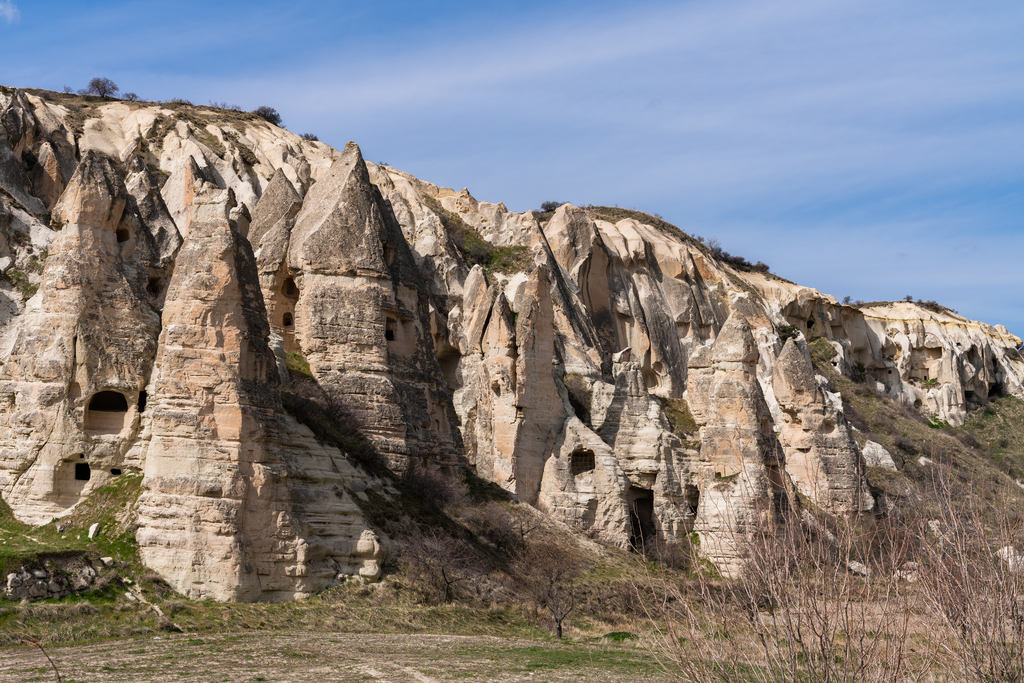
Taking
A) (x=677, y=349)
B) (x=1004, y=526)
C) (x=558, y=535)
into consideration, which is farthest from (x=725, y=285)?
(x=1004, y=526)

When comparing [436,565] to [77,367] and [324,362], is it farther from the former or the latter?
[77,367]

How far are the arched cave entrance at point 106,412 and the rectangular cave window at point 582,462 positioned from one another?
52.2 feet

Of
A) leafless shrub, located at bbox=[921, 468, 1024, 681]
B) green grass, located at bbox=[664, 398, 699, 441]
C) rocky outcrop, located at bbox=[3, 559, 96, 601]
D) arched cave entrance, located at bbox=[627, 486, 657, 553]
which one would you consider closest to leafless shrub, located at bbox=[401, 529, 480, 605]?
rocky outcrop, located at bbox=[3, 559, 96, 601]

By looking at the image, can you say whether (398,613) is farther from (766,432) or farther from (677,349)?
(677,349)

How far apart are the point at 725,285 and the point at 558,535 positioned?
137 ft

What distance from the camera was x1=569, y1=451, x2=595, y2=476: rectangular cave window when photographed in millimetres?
33719

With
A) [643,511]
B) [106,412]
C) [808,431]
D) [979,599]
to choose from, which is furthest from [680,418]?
[979,599]

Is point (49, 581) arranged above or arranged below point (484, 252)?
below

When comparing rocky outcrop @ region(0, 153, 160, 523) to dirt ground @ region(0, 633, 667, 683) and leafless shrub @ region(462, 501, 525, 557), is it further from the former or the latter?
leafless shrub @ region(462, 501, 525, 557)

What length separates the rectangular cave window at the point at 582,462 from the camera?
3372 centimetres

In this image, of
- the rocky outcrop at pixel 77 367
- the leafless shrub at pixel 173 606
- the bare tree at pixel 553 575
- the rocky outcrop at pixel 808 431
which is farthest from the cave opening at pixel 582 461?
the leafless shrub at pixel 173 606

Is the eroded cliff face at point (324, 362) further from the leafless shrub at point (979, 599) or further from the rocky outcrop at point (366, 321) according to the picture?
the leafless shrub at point (979, 599)

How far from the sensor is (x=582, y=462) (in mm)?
33969

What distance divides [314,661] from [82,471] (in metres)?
9.21
